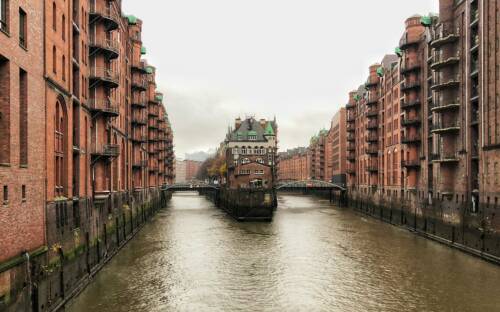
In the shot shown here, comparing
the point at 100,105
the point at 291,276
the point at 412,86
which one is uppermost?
the point at 412,86

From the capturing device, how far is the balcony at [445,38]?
140 feet

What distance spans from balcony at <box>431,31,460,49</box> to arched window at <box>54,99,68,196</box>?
34444mm

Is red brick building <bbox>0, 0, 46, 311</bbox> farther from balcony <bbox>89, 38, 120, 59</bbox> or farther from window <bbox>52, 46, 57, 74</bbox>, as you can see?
balcony <bbox>89, 38, 120, 59</bbox>

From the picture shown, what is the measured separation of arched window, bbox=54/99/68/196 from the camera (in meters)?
25.8

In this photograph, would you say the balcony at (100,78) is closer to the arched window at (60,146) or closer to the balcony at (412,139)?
the arched window at (60,146)

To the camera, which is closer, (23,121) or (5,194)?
(5,194)

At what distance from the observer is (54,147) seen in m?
24.8

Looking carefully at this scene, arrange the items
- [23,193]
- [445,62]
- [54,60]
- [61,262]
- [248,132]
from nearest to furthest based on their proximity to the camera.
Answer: [23,193] < [61,262] < [54,60] < [445,62] < [248,132]

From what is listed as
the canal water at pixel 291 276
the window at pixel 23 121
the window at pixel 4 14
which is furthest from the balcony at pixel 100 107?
the window at pixel 4 14

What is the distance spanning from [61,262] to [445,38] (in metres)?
38.3

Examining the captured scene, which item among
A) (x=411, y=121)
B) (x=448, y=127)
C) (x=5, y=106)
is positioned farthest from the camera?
(x=411, y=121)

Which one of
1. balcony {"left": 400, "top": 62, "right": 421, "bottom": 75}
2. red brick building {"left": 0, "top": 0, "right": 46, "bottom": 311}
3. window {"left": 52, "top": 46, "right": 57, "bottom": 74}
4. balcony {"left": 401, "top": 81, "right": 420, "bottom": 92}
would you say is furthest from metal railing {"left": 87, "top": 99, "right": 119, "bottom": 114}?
balcony {"left": 400, "top": 62, "right": 421, "bottom": 75}

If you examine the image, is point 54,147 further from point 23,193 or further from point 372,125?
point 372,125

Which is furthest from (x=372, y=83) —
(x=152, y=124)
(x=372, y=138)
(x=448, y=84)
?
(x=152, y=124)
